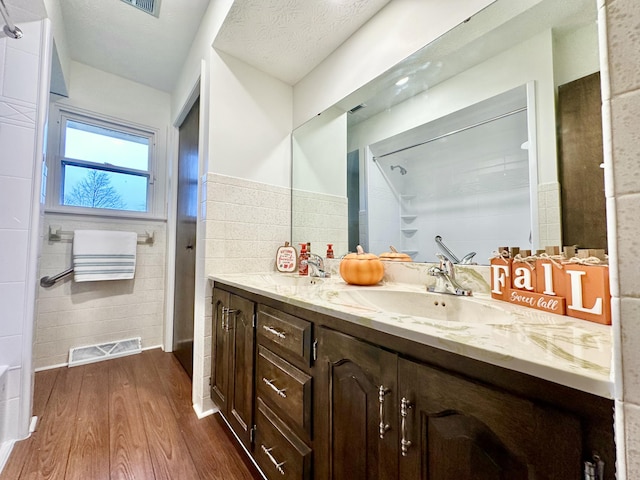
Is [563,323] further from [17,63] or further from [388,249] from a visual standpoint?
[17,63]

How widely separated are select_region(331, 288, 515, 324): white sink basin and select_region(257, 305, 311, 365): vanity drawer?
0.48 feet

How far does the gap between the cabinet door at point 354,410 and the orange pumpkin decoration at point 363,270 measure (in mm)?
443

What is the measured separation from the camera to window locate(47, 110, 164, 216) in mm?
2152

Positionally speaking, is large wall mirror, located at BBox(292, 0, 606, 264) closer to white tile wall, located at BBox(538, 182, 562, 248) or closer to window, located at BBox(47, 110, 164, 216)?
white tile wall, located at BBox(538, 182, 562, 248)

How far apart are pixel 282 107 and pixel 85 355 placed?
2522 mm

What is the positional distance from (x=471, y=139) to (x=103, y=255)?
2730mm

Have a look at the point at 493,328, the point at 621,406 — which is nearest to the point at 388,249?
the point at 493,328

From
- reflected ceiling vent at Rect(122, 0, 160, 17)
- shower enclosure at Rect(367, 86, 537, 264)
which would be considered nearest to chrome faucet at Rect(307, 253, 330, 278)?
shower enclosure at Rect(367, 86, 537, 264)

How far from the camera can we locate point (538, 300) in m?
0.71

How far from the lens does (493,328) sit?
1.78 feet

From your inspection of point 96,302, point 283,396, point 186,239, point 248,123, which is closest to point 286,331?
point 283,396

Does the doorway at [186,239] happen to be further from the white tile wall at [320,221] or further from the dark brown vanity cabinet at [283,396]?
the dark brown vanity cabinet at [283,396]

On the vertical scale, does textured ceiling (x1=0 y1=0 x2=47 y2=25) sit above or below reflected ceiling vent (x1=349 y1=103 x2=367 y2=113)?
above

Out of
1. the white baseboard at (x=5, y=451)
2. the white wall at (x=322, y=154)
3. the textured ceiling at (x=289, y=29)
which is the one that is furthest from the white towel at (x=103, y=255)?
the textured ceiling at (x=289, y=29)
